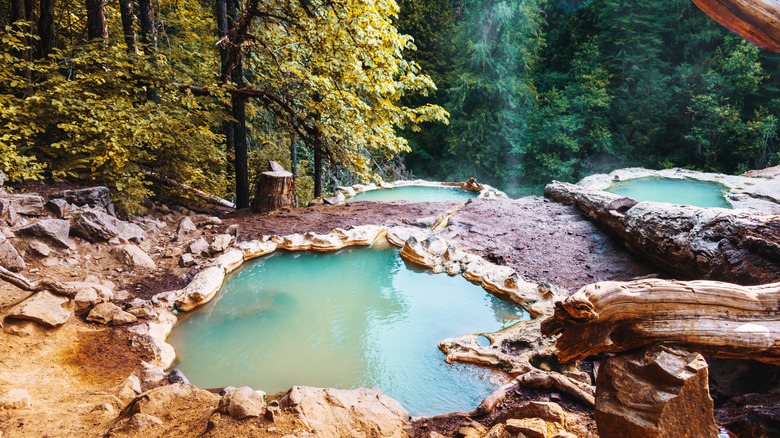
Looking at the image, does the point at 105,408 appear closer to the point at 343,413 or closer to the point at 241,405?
the point at 241,405

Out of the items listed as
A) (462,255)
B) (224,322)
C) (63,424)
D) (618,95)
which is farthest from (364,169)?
(618,95)

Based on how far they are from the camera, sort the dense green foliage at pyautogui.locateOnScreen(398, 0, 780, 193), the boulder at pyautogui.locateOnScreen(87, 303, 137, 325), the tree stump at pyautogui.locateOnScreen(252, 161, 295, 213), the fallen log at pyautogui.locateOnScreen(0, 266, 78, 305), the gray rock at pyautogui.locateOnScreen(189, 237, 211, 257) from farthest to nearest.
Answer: the dense green foliage at pyautogui.locateOnScreen(398, 0, 780, 193)
the tree stump at pyautogui.locateOnScreen(252, 161, 295, 213)
the gray rock at pyautogui.locateOnScreen(189, 237, 211, 257)
the boulder at pyautogui.locateOnScreen(87, 303, 137, 325)
the fallen log at pyautogui.locateOnScreen(0, 266, 78, 305)

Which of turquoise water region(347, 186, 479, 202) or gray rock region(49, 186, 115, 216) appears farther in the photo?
turquoise water region(347, 186, 479, 202)

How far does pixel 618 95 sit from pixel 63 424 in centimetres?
1828

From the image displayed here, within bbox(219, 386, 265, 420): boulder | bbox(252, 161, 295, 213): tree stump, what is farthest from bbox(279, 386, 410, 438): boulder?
bbox(252, 161, 295, 213): tree stump

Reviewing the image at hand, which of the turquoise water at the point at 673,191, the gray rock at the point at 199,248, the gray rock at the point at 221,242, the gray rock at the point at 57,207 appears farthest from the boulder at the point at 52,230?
the turquoise water at the point at 673,191

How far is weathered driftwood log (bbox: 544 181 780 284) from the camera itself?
2.81 metres

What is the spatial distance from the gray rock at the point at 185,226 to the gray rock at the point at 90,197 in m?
0.78

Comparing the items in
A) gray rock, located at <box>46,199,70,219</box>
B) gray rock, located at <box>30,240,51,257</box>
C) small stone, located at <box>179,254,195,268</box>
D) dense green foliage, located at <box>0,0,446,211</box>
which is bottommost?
small stone, located at <box>179,254,195,268</box>

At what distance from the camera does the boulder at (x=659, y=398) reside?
Answer: 1.42m

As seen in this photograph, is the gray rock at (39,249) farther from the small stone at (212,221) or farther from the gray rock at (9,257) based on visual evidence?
the small stone at (212,221)

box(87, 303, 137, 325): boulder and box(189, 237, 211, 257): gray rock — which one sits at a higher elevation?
box(189, 237, 211, 257): gray rock

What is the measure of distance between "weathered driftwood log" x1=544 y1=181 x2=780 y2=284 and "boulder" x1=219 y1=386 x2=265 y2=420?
12.1 feet

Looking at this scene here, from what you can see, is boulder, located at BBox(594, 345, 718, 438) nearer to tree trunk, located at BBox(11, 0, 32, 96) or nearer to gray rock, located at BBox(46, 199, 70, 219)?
gray rock, located at BBox(46, 199, 70, 219)
